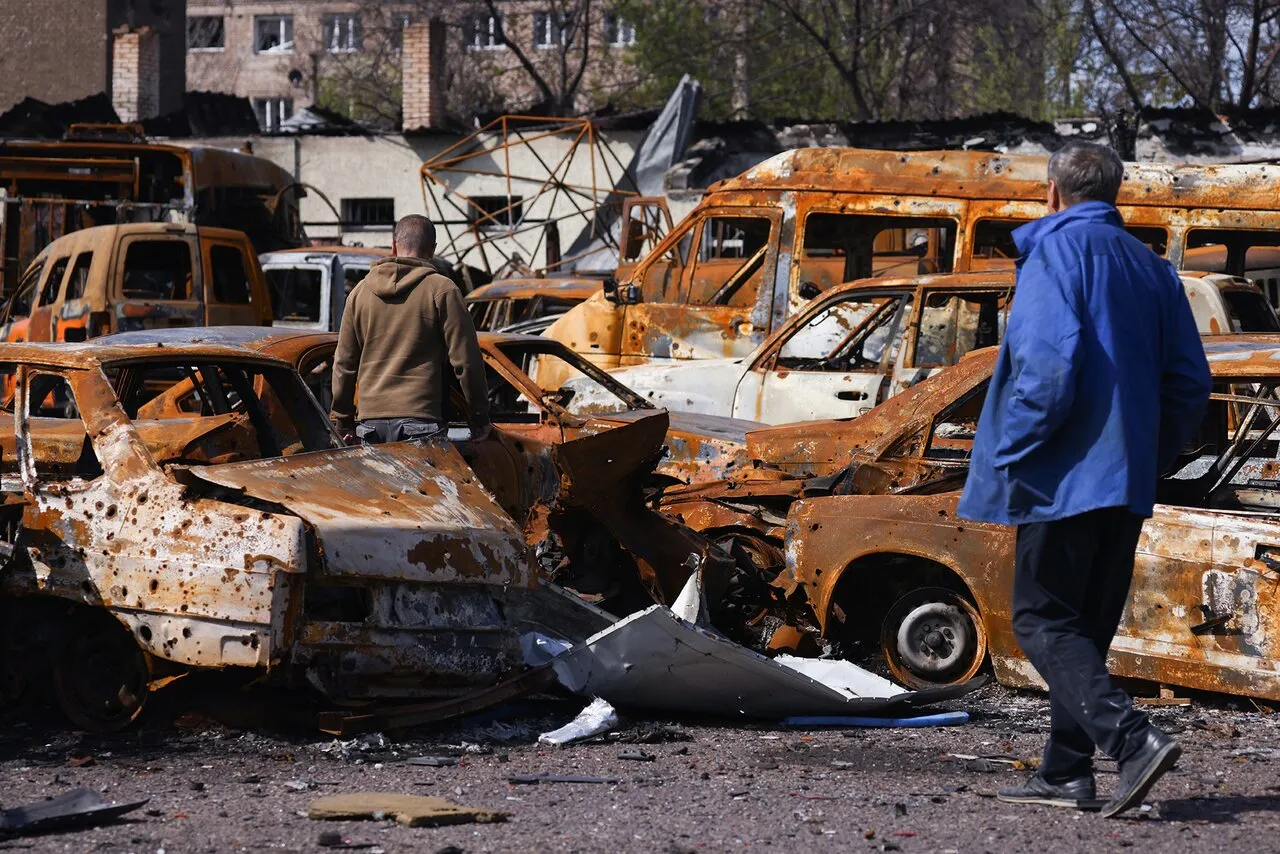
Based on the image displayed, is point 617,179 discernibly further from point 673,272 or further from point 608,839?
point 608,839

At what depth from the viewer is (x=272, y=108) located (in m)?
53.3

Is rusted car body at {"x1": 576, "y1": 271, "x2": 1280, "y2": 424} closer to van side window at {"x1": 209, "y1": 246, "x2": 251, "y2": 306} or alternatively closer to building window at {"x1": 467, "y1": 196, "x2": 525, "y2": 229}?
van side window at {"x1": 209, "y1": 246, "x2": 251, "y2": 306}

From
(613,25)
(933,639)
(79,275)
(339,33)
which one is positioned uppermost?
(339,33)

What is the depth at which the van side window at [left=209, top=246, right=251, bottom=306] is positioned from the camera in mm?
15500

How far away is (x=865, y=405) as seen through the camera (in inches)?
391

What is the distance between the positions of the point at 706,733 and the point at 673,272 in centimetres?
692

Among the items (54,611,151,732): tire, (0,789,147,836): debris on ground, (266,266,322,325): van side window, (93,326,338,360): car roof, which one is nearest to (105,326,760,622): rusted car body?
(93,326,338,360): car roof

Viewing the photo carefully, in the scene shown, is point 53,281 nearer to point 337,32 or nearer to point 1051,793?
point 1051,793

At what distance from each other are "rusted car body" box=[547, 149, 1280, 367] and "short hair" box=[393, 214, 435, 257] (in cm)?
491

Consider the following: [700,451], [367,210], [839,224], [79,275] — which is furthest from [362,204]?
[700,451]

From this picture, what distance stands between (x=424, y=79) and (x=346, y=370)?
24617mm

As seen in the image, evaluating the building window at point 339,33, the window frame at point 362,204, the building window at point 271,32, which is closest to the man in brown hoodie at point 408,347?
the window frame at point 362,204

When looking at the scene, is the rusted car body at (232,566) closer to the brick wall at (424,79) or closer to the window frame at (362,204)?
the window frame at (362,204)

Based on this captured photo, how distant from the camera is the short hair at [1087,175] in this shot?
4855 millimetres
